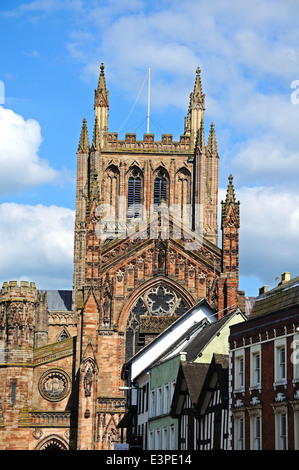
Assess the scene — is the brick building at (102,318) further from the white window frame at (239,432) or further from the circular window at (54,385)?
the white window frame at (239,432)

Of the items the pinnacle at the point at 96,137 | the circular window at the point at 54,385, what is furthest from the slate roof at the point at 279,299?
the pinnacle at the point at 96,137

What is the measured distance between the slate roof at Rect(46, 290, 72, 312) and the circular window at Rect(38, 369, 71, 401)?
4190cm

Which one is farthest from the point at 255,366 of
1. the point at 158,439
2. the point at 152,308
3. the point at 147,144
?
Answer: the point at 147,144

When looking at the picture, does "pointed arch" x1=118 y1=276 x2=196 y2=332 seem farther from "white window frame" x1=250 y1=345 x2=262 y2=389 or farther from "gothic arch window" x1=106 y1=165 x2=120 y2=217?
"white window frame" x1=250 y1=345 x2=262 y2=389

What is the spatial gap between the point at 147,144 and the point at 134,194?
4823mm

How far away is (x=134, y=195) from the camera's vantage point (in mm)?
91312

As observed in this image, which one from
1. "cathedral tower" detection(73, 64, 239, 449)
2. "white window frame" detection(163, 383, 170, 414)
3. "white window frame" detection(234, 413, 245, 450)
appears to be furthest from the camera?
"cathedral tower" detection(73, 64, 239, 449)

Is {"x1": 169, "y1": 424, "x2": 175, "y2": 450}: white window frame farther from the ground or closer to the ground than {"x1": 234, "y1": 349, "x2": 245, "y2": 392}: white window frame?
closer to the ground

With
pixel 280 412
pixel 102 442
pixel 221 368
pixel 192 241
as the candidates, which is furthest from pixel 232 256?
pixel 280 412

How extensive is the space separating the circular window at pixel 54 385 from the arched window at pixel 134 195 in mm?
23635

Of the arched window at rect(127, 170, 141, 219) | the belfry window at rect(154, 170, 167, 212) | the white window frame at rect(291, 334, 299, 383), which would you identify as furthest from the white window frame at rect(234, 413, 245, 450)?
the belfry window at rect(154, 170, 167, 212)

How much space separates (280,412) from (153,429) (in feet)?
49.0

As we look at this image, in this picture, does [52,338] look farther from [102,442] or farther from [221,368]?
[221,368]

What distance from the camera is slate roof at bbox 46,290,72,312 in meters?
112
